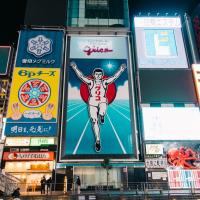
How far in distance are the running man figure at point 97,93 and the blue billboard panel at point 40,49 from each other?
2575mm

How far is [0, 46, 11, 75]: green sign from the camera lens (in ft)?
135

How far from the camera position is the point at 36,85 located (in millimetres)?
37000

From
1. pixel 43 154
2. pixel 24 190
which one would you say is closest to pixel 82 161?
pixel 43 154

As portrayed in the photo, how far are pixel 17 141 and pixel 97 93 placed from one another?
1010 centimetres

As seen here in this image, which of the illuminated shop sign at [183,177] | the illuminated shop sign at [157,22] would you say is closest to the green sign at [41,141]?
the illuminated shop sign at [183,177]

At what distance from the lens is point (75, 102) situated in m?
36.4

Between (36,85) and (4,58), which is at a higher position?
(4,58)

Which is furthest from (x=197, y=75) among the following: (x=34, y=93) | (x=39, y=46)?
(x=39, y=46)

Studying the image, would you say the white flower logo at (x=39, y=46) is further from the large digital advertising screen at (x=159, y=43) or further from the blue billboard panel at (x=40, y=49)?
the large digital advertising screen at (x=159, y=43)

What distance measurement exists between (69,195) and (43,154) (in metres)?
11.7

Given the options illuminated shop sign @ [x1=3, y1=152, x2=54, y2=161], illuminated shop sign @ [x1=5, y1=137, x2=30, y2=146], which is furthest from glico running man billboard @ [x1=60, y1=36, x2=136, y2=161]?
illuminated shop sign @ [x1=5, y1=137, x2=30, y2=146]

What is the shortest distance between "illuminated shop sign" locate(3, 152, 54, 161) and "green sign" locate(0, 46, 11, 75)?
1236 cm

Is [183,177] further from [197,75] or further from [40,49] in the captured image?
[40,49]

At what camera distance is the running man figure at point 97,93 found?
35000mm
